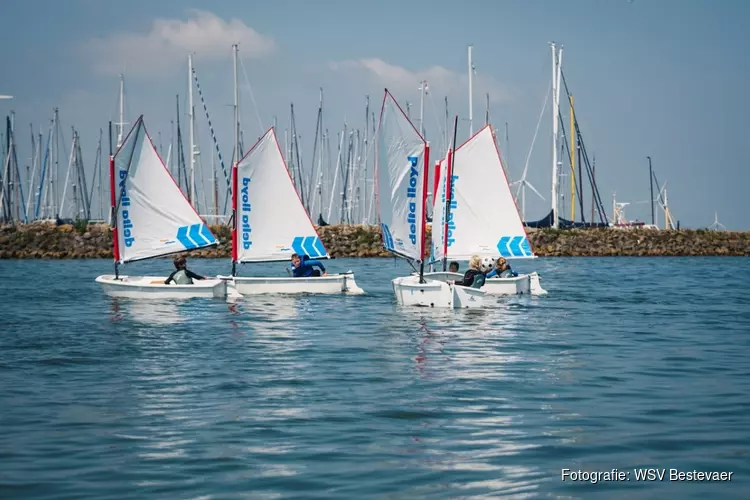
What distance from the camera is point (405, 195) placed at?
31.5 m

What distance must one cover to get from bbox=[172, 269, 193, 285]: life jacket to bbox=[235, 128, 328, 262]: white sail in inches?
129

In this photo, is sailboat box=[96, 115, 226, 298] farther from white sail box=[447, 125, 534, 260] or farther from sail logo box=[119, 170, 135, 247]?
white sail box=[447, 125, 534, 260]

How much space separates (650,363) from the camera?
62.2 feet

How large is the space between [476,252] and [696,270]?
81.5 feet

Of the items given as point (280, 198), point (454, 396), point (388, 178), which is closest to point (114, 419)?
point (454, 396)

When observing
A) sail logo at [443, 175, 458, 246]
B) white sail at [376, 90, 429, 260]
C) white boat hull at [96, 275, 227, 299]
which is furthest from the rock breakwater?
white sail at [376, 90, 429, 260]

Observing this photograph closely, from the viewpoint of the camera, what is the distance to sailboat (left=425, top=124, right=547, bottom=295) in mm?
37375

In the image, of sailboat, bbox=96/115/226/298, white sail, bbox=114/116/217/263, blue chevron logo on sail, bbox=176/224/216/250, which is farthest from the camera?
blue chevron logo on sail, bbox=176/224/216/250

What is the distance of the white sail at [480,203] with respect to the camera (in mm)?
37594

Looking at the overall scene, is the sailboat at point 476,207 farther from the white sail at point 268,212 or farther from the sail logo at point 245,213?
the sail logo at point 245,213

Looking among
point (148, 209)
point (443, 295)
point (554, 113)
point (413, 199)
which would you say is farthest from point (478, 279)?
point (554, 113)

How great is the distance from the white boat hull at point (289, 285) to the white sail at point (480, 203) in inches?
202

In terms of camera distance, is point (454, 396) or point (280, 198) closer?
point (454, 396)

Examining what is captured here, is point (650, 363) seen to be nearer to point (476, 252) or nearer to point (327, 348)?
point (327, 348)
